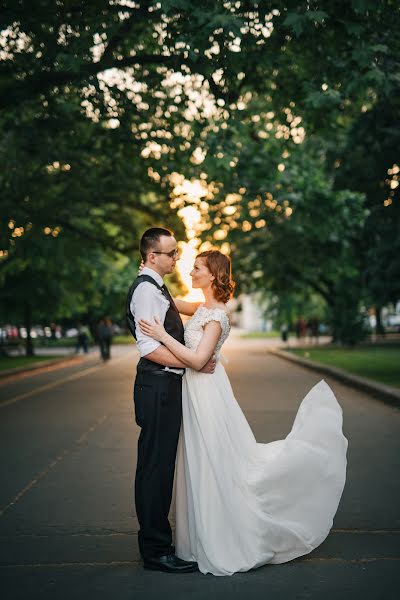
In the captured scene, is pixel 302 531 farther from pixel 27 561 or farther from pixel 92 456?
pixel 92 456

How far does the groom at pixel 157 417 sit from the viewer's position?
501 centimetres

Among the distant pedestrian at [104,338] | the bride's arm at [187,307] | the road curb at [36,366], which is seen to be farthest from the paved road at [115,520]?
the distant pedestrian at [104,338]

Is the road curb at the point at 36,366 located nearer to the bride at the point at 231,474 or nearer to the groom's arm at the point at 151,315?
the bride at the point at 231,474

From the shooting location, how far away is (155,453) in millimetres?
5031

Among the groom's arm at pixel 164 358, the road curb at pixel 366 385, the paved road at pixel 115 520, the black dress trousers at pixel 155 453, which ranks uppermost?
the groom's arm at pixel 164 358

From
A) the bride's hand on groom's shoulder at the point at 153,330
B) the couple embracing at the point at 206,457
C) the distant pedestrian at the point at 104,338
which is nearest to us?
the bride's hand on groom's shoulder at the point at 153,330

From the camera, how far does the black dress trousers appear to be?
197 inches

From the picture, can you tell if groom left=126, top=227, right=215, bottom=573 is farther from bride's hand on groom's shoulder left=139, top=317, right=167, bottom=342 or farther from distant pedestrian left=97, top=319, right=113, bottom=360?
distant pedestrian left=97, top=319, right=113, bottom=360

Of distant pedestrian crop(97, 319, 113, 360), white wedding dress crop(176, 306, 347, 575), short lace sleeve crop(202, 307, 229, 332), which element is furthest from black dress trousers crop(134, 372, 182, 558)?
distant pedestrian crop(97, 319, 113, 360)

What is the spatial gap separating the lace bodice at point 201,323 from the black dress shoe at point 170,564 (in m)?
1.27

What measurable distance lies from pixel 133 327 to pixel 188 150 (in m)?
10.7

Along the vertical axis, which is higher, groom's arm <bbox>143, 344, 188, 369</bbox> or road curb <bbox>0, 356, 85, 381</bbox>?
groom's arm <bbox>143, 344, 188, 369</bbox>

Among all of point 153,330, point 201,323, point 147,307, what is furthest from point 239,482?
point 147,307

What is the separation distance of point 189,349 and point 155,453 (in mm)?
671
